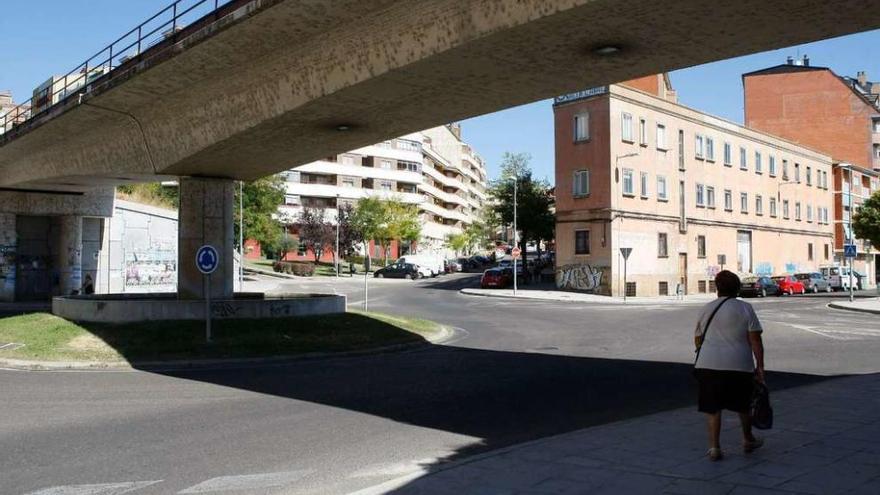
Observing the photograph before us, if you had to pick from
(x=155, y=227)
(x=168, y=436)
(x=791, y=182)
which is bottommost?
(x=168, y=436)

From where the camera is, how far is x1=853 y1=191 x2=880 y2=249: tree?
51.9m

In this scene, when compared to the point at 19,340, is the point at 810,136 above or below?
above

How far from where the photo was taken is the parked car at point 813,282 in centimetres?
4997

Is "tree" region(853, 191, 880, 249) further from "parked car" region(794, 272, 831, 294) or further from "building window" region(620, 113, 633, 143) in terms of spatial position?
"building window" region(620, 113, 633, 143)

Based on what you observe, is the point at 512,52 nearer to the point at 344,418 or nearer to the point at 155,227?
the point at 344,418

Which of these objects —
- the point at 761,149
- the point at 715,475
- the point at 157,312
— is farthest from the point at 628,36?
the point at 761,149

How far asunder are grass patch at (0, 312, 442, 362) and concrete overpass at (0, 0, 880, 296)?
277cm

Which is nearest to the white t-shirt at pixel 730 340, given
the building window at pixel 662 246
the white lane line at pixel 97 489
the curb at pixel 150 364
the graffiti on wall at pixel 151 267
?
the white lane line at pixel 97 489

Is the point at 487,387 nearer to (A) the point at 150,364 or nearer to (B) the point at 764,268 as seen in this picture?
(A) the point at 150,364

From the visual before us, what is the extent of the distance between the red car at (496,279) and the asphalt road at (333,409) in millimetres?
28758

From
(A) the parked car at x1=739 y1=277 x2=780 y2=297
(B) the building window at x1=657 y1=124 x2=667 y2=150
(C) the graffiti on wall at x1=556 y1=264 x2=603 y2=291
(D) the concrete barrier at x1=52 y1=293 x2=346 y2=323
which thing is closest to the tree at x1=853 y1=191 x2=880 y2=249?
(A) the parked car at x1=739 y1=277 x2=780 y2=297

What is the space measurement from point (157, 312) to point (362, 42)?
34.3 feet

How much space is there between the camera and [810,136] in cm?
7431

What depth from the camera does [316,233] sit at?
65.4m
